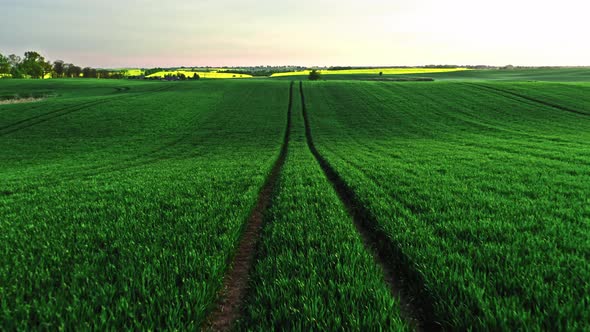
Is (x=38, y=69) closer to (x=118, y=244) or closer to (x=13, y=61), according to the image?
(x=13, y=61)

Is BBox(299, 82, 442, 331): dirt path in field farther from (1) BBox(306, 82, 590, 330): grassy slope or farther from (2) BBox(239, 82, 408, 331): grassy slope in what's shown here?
(2) BBox(239, 82, 408, 331): grassy slope

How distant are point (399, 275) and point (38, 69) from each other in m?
176

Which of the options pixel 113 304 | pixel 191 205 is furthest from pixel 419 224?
pixel 191 205

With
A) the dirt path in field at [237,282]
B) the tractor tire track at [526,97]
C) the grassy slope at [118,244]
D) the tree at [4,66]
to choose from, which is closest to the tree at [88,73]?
the tree at [4,66]

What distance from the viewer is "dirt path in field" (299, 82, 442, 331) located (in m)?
3.38

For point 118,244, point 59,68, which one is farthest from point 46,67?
point 118,244

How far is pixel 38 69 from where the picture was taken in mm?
119875

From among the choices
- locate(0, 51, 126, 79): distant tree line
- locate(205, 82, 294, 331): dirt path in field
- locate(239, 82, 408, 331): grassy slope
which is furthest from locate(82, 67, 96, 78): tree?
locate(239, 82, 408, 331): grassy slope

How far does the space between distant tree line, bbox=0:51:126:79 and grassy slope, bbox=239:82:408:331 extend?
168290 mm

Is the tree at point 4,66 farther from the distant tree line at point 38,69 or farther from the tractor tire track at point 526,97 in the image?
the tractor tire track at point 526,97

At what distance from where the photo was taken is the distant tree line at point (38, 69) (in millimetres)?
114500

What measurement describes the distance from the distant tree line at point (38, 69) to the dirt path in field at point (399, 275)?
169 metres

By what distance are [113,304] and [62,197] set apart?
28.2 ft

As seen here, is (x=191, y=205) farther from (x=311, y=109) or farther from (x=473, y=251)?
(x=311, y=109)
